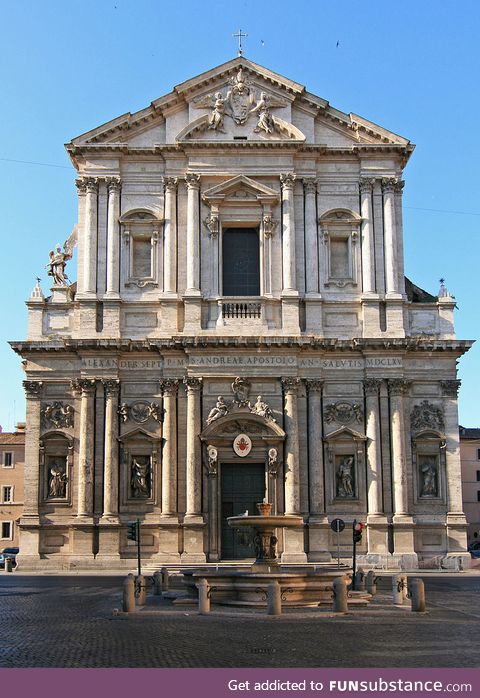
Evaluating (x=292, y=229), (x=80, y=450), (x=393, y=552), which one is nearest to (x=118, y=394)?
(x=80, y=450)

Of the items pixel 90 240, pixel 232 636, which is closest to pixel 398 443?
pixel 90 240

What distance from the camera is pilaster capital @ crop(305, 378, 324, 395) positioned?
128ft

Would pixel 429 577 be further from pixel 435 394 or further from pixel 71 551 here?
pixel 71 551

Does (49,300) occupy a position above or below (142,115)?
below

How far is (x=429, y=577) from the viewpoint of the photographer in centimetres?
3525

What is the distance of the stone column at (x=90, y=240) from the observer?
39.7 metres

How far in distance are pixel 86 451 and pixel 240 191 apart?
11.5 meters

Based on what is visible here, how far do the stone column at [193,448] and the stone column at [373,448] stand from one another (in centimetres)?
626

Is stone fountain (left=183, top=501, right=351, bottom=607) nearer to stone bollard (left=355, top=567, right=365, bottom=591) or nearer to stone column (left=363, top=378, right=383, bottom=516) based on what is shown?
Result: stone bollard (left=355, top=567, right=365, bottom=591)

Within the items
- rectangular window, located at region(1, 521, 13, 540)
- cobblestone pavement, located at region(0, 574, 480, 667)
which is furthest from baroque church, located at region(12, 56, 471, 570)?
rectangular window, located at region(1, 521, 13, 540)

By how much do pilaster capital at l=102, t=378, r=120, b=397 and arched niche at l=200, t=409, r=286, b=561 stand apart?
3.68 metres

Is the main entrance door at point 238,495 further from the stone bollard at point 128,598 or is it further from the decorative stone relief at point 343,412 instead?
the stone bollard at point 128,598

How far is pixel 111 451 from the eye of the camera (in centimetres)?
3828

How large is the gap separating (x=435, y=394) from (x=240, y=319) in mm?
7990
